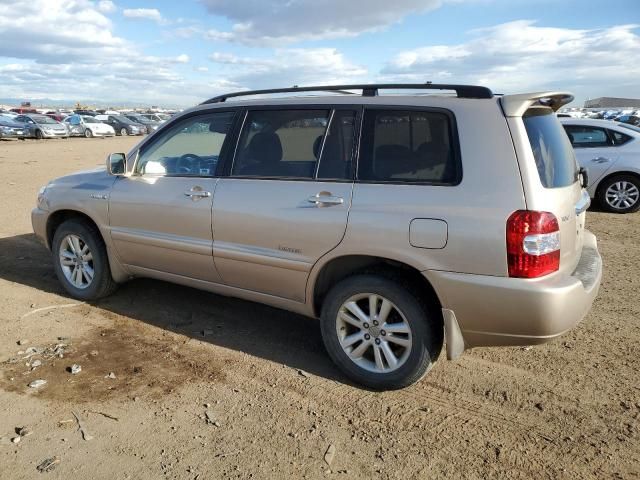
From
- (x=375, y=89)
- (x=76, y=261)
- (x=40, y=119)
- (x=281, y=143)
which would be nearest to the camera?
(x=375, y=89)

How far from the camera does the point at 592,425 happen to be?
2984 mm

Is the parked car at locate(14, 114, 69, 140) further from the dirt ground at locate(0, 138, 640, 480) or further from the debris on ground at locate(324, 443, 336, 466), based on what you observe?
the debris on ground at locate(324, 443, 336, 466)

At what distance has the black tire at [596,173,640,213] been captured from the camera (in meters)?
8.85

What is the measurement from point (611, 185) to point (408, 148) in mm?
7198

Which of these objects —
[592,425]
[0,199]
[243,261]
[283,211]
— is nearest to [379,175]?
[283,211]

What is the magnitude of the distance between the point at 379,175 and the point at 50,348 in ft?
8.96

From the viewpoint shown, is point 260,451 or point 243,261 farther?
point 243,261

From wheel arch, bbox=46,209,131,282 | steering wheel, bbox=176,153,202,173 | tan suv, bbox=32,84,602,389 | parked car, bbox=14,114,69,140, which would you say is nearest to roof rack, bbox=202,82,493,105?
tan suv, bbox=32,84,602,389

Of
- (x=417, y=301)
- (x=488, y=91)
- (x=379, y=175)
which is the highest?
(x=488, y=91)

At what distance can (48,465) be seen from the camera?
2680mm

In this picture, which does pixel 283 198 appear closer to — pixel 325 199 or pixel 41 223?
pixel 325 199

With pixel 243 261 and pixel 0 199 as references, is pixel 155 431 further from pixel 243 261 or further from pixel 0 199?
pixel 0 199

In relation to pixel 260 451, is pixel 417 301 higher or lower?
higher

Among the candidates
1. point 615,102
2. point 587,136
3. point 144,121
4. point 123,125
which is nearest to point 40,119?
point 123,125
